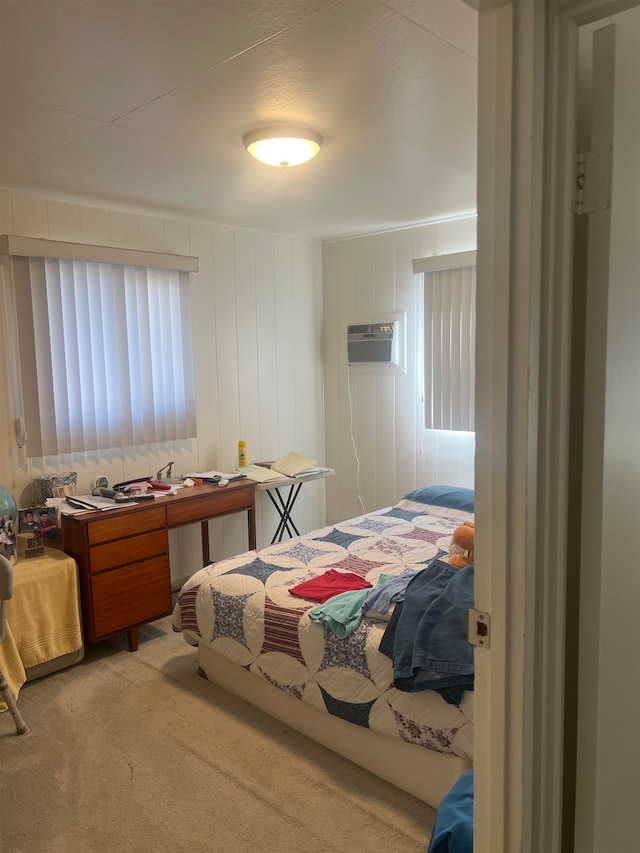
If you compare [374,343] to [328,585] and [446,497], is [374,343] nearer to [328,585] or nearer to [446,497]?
[446,497]

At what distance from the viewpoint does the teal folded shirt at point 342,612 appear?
2285 millimetres

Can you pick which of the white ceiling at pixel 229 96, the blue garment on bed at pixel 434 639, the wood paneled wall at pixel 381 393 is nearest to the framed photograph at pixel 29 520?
the white ceiling at pixel 229 96

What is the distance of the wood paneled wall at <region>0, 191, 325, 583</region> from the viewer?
3342 millimetres

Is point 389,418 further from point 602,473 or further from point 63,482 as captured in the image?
point 602,473

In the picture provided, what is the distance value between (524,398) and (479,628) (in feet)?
1.34

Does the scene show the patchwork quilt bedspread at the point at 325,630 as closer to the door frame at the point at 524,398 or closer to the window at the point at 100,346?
the door frame at the point at 524,398

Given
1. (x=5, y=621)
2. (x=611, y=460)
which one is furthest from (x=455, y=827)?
(x=5, y=621)

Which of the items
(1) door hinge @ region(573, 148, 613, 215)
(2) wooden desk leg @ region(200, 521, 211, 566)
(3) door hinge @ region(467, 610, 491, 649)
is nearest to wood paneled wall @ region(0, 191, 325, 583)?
(2) wooden desk leg @ region(200, 521, 211, 566)

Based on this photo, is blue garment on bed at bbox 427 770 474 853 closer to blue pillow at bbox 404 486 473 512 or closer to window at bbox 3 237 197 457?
blue pillow at bbox 404 486 473 512

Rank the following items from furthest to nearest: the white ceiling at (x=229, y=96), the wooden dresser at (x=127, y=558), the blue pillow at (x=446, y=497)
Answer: the blue pillow at (x=446, y=497) < the wooden dresser at (x=127, y=558) < the white ceiling at (x=229, y=96)

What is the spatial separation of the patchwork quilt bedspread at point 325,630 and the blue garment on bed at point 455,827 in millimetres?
514

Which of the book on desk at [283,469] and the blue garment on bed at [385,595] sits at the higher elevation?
the book on desk at [283,469]

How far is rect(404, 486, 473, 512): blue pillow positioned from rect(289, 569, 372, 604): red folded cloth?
3.92 ft

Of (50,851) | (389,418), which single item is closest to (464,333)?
(389,418)
